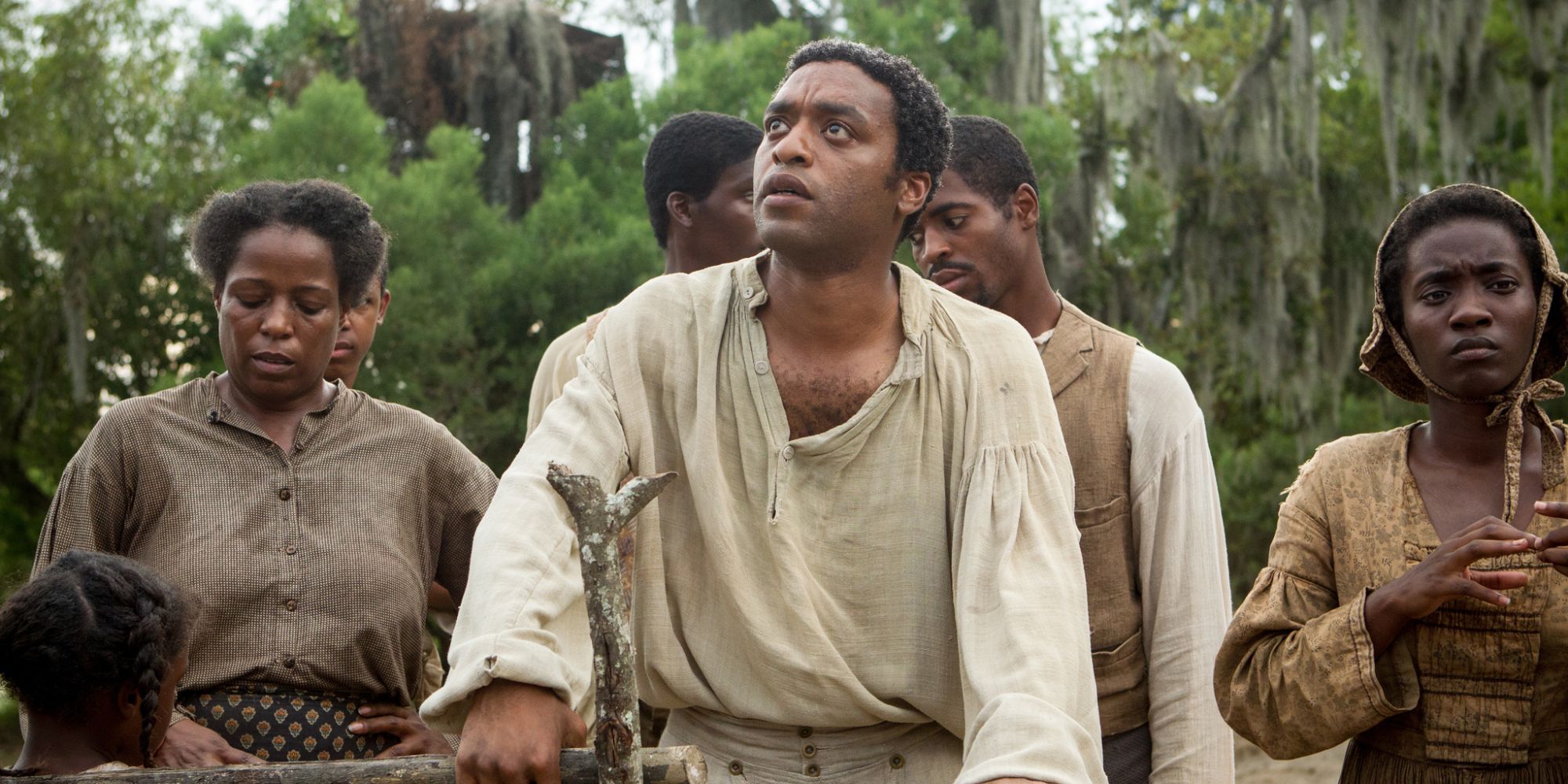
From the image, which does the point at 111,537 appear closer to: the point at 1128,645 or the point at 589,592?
the point at 589,592

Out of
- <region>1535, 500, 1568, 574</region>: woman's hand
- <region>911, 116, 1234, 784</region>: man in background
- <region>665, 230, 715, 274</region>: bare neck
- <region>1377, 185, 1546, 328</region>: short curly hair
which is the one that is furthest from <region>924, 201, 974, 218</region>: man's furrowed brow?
<region>1535, 500, 1568, 574</region>: woman's hand

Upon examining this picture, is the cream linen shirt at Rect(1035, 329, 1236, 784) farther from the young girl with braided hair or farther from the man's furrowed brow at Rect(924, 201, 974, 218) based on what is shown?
the young girl with braided hair

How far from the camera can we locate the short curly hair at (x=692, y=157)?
5.02 meters

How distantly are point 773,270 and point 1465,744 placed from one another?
1.62m

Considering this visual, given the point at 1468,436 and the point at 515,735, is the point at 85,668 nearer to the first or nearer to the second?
the point at 515,735

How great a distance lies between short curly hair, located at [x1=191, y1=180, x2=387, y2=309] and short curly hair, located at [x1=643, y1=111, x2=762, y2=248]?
1329mm

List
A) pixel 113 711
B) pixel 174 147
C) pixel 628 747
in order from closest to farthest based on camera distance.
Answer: pixel 628 747, pixel 113 711, pixel 174 147

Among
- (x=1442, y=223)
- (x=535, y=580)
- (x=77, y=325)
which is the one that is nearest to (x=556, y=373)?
(x=535, y=580)

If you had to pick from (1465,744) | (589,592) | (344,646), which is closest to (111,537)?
(344,646)

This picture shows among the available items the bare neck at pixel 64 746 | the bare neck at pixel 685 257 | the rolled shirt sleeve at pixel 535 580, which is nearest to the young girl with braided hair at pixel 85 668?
the bare neck at pixel 64 746

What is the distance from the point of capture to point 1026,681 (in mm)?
2607

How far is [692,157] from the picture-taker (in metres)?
5.05

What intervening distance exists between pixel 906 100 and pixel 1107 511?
109 centimetres

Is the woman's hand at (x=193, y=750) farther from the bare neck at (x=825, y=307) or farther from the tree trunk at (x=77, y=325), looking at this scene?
the tree trunk at (x=77, y=325)
